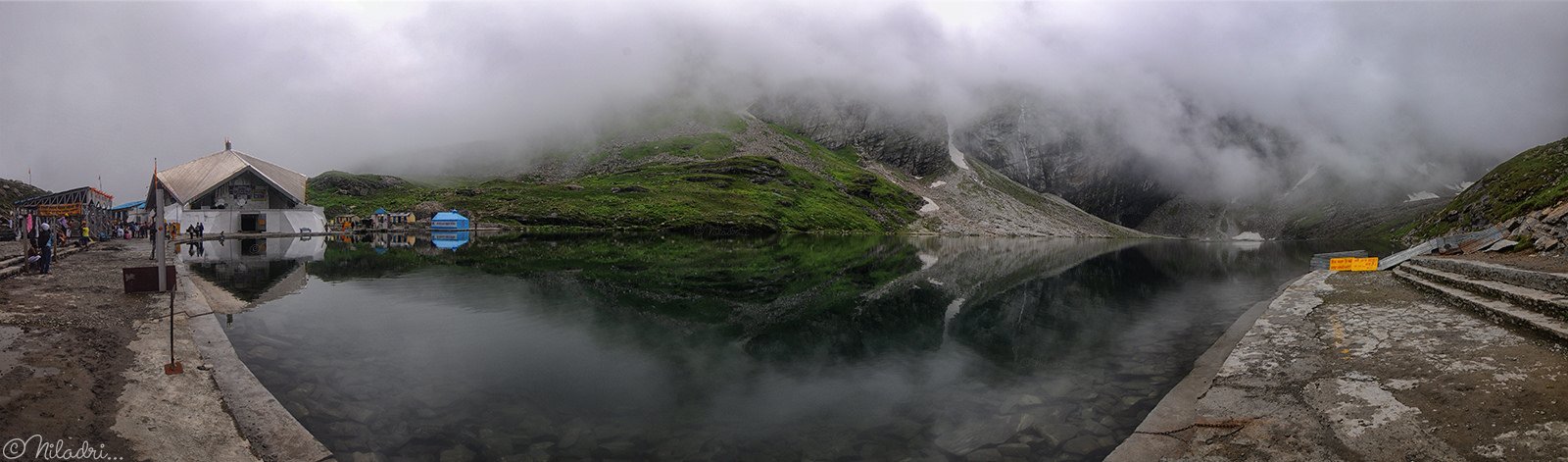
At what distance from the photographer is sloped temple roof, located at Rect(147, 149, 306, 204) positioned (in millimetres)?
74188

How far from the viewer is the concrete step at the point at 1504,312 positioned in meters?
12.2

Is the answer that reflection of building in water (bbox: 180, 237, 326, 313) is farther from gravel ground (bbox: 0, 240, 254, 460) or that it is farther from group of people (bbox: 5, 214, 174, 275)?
gravel ground (bbox: 0, 240, 254, 460)

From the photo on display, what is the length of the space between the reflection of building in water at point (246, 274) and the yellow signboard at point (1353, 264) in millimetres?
51105

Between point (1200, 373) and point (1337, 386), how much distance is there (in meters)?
2.70

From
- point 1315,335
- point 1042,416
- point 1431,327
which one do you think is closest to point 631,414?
point 1042,416

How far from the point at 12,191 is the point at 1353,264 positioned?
146376 mm

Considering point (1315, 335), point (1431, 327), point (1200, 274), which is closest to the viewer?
point (1431, 327)

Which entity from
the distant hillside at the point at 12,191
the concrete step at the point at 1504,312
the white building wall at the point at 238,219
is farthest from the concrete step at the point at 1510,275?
the distant hillside at the point at 12,191

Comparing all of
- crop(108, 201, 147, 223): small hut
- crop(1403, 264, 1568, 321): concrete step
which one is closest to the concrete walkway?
crop(1403, 264, 1568, 321): concrete step

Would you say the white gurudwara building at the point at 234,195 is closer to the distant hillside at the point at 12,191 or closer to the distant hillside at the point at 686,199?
the distant hillside at the point at 12,191

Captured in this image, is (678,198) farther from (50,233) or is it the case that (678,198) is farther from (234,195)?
(50,233)

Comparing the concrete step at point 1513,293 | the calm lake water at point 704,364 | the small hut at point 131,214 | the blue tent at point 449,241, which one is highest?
the small hut at point 131,214

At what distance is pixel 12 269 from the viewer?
23.0 m

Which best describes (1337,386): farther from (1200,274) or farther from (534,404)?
(1200,274)
